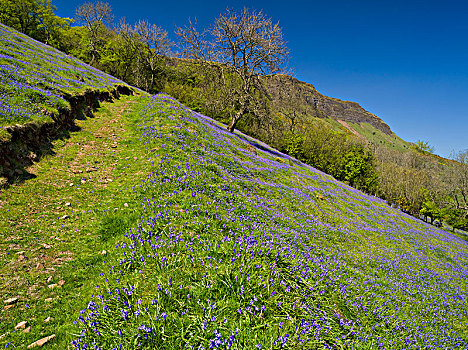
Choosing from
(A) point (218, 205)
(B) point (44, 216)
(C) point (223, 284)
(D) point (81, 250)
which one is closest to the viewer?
(C) point (223, 284)

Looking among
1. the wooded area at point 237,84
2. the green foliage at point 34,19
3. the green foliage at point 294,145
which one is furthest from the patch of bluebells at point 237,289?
the green foliage at point 34,19

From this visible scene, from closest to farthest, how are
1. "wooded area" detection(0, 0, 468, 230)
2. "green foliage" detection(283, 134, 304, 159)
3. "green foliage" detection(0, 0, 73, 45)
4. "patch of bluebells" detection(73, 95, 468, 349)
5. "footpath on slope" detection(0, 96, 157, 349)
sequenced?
"patch of bluebells" detection(73, 95, 468, 349)
"footpath on slope" detection(0, 96, 157, 349)
"wooded area" detection(0, 0, 468, 230)
"green foliage" detection(0, 0, 73, 45)
"green foliage" detection(283, 134, 304, 159)

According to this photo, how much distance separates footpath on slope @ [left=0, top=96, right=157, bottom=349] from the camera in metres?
4.26

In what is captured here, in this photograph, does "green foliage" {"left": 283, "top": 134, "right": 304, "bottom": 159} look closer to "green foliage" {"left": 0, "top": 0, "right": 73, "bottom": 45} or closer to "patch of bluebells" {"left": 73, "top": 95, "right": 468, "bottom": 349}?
"patch of bluebells" {"left": 73, "top": 95, "right": 468, "bottom": 349}

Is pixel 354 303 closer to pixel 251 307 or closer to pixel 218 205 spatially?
pixel 251 307

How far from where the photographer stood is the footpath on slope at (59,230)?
426 cm

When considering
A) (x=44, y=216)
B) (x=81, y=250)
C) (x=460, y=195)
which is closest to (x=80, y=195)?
(x=44, y=216)

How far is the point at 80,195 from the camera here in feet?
28.3

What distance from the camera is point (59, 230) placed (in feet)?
22.2

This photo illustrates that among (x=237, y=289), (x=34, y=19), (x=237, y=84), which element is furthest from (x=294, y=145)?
(x=34, y=19)

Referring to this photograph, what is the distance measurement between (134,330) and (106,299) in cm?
126

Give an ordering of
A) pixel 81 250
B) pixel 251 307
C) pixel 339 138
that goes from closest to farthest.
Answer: pixel 251 307, pixel 81 250, pixel 339 138

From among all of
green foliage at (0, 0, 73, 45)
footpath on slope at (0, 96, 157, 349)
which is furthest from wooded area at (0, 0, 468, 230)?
footpath on slope at (0, 96, 157, 349)

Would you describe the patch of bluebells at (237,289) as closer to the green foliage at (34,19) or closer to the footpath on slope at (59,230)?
the footpath on slope at (59,230)
